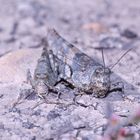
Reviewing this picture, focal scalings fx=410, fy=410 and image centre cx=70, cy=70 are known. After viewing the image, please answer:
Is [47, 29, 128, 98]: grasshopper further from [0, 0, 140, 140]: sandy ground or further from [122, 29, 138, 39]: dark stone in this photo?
[122, 29, 138, 39]: dark stone

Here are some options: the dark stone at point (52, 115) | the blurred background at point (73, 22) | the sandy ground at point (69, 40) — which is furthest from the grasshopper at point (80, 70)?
the blurred background at point (73, 22)

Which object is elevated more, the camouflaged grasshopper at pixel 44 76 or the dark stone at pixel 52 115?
the camouflaged grasshopper at pixel 44 76

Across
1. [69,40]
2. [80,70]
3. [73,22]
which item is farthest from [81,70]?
[73,22]

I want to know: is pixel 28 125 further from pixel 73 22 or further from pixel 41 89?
Result: pixel 73 22

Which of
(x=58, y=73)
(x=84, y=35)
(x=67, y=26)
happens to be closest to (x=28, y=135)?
(x=58, y=73)

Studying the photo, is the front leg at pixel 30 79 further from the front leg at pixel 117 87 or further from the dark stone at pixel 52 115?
the front leg at pixel 117 87

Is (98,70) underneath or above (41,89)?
above

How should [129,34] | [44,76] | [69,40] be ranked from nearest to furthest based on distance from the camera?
[44,76] < [69,40] < [129,34]

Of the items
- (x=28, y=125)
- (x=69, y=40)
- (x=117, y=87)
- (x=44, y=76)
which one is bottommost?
(x=28, y=125)
